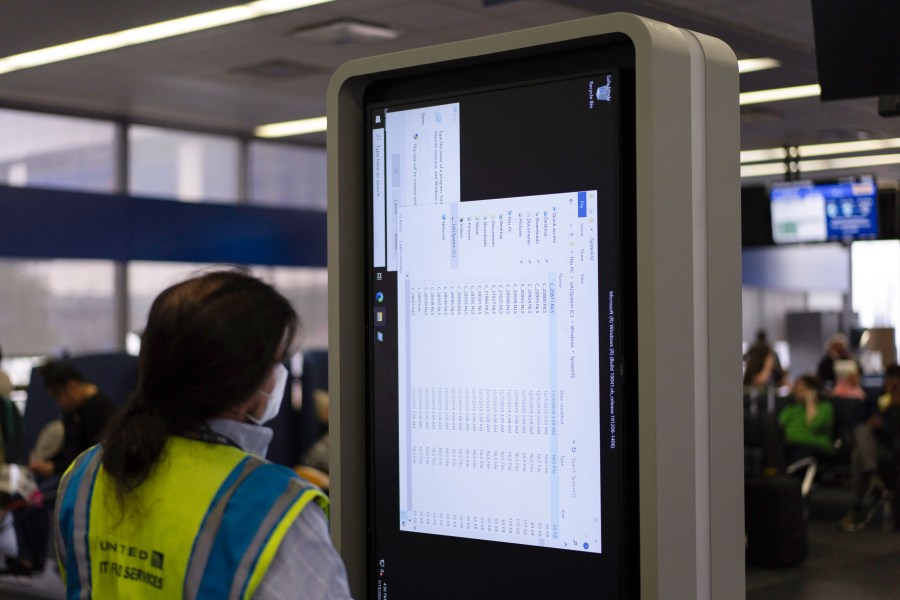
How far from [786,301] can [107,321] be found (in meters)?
12.8

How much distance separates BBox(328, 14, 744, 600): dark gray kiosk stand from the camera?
1593 mm

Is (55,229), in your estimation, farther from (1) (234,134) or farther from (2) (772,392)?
(2) (772,392)

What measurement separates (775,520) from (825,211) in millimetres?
3433

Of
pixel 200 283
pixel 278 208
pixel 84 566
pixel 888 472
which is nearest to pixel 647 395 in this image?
pixel 200 283

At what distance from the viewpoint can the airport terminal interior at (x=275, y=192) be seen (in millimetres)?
6715

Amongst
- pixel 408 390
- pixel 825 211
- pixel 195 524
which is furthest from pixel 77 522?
pixel 825 211

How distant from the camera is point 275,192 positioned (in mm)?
11578

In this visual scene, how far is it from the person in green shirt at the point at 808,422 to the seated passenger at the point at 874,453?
329 mm

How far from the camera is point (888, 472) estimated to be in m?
9.02

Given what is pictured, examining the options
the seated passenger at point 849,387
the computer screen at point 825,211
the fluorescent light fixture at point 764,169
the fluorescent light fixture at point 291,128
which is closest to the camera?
the computer screen at point 825,211

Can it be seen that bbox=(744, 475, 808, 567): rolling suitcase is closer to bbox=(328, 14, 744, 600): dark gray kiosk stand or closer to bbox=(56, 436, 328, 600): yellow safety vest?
bbox=(328, 14, 744, 600): dark gray kiosk stand

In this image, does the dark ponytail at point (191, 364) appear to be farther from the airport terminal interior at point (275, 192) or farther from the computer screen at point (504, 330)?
the airport terminal interior at point (275, 192)

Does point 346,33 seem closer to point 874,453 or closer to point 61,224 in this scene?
point 61,224

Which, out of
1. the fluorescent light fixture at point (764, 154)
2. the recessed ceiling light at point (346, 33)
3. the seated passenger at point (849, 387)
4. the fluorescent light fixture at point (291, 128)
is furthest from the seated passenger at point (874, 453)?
the fluorescent light fixture at point (291, 128)
